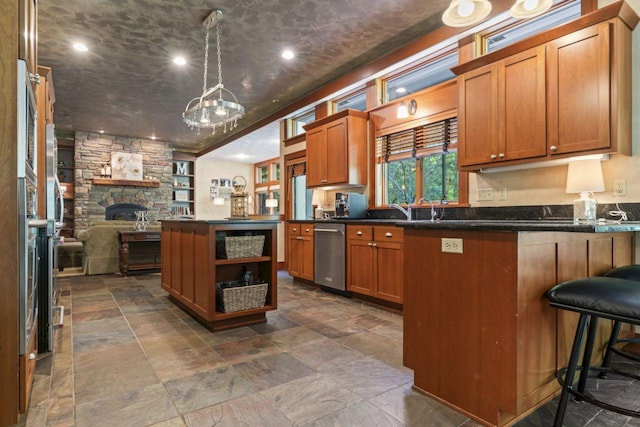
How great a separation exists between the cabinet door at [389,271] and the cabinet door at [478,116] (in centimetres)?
105

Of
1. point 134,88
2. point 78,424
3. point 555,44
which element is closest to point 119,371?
point 78,424

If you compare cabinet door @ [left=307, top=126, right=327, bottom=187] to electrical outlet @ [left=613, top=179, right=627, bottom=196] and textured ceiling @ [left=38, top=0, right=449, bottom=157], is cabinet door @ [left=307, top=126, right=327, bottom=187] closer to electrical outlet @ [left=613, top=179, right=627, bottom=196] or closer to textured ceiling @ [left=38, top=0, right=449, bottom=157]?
textured ceiling @ [left=38, top=0, right=449, bottom=157]

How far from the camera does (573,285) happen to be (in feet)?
4.97

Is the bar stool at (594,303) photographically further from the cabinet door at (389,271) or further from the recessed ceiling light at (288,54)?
the recessed ceiling light at (288,54)

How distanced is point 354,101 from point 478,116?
2541 millimetres

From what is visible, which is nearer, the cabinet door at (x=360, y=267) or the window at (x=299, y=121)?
the cabinet door at (x=360, y=267)

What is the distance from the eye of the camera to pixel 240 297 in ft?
9.93

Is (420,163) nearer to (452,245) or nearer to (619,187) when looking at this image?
(619,187)

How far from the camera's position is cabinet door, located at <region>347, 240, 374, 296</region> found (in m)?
3.81

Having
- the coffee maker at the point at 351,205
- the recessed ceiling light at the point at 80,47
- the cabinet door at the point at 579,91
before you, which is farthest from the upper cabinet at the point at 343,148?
the recessed ceiling light at the point at 80,47

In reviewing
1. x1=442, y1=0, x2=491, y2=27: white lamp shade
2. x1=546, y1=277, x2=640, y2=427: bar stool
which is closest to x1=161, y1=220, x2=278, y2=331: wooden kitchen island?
x1=442, y1=0, x2=491, y2=27: white lamp shade

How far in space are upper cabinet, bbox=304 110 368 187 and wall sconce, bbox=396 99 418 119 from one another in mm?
616

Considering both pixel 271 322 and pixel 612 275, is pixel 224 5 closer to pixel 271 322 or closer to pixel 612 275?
pixel 271 322

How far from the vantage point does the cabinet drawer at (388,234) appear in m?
3.50
